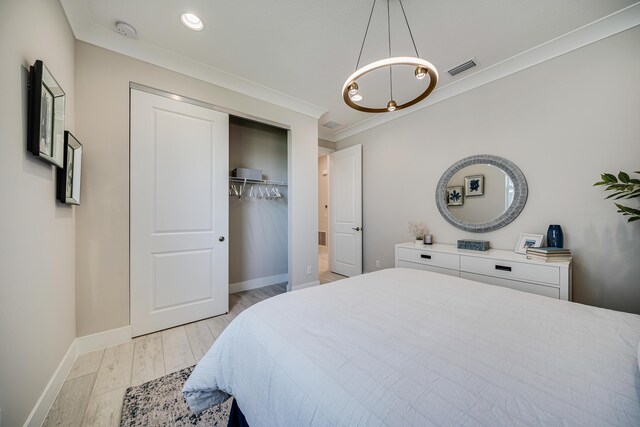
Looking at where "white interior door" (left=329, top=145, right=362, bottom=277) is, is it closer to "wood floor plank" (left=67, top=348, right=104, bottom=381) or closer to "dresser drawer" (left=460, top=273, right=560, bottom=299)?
"dresser drawer" (left=460, top=273, right=560, bottom=299)

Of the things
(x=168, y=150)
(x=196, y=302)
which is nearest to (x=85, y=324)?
(x=196, y=302)

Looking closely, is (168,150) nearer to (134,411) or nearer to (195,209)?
(195,209)

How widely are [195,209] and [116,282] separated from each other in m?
0.90

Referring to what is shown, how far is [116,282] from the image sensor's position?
2.04 m

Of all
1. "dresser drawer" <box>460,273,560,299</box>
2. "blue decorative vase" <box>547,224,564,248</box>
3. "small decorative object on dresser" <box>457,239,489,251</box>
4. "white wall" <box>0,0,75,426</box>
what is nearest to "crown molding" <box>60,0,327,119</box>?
"white wall" <box>0,0,75,426</box>

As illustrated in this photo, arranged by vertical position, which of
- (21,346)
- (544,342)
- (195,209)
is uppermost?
(195,209)

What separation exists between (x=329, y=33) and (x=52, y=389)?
3.19 m

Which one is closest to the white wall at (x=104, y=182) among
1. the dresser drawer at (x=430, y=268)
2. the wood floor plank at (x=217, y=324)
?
the wood floor plank at (x=217, y=324)

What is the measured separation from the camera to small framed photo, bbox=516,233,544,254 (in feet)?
7.02

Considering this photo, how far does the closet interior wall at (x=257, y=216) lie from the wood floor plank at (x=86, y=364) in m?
1.53

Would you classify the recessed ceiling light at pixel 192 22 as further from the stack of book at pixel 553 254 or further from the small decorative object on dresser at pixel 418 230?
the stack of book at pixel 553 254

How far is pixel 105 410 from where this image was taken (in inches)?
53.4

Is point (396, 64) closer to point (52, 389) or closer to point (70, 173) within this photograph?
point (70, 173)

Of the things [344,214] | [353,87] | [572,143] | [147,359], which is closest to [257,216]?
[344,214]
